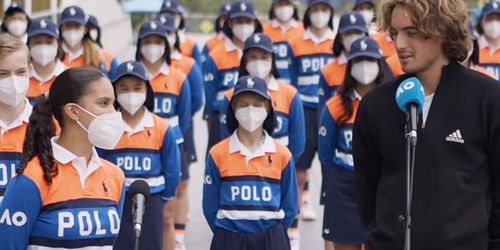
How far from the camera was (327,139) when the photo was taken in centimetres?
826

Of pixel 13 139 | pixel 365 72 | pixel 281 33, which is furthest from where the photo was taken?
pixel 281 33

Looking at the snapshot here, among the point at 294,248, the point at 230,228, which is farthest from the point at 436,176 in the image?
the point at 294,248

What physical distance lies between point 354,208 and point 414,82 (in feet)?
13.1

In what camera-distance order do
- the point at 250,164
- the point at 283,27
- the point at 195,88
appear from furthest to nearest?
the point at 283,27, the point at 195,88, the point at 250,164

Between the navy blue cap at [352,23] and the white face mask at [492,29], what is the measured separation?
71.4 inches

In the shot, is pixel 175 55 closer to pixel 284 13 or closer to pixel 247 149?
pixel 284 13

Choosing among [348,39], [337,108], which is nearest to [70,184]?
[337,108]

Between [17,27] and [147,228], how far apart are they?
4.42 meters

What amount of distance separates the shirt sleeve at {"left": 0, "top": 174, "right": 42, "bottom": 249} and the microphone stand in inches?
60.2

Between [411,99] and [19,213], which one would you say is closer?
[411,99]

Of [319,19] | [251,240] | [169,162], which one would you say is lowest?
[251,240]

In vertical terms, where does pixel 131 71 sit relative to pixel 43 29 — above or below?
below

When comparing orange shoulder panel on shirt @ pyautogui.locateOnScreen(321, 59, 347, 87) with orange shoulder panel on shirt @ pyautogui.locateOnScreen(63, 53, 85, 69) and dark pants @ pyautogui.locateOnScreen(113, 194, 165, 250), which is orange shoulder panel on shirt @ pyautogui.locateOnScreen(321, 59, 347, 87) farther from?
dark pants @ pyautogui.locateOnScreen(113, 194, 165, 250)

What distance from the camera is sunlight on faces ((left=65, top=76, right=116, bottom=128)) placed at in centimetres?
493
